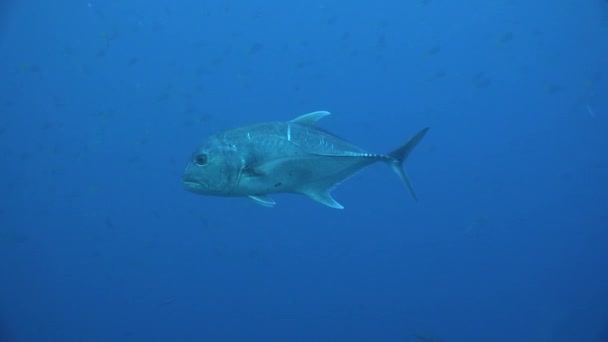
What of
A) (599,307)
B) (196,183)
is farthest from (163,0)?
(599,307)

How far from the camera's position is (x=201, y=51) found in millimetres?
8289

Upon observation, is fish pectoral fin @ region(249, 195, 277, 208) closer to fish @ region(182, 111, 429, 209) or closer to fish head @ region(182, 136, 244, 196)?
fish @ region(182, 111, 429, 209)

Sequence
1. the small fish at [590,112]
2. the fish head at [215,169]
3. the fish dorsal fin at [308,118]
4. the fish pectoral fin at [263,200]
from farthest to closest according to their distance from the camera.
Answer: the small fish at [590,112]
the fish dorsal fin at [308,118]
the fish pectoral fin at [263,200]
the fish head at [215,169]

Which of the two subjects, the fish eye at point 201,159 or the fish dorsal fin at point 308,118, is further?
the fish dorsal fin at point 308,118

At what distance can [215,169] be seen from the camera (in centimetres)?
240

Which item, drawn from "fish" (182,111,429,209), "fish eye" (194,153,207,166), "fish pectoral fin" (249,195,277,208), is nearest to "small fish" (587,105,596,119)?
"fish" (182,111,429,209)

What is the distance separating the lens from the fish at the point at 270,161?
2.42 meters

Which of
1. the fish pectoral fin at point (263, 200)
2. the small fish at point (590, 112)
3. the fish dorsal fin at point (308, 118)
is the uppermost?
the small fish at point (590, 112)

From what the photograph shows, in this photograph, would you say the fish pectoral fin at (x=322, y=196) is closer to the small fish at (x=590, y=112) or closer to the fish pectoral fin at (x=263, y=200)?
the fish pectoral fin at (x=263, y=200)

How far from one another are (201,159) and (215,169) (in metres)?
0.11

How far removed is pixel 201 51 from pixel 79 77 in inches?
92.4

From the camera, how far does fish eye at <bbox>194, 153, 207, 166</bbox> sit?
2.43 metres

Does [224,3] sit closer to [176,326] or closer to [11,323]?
[176,326]

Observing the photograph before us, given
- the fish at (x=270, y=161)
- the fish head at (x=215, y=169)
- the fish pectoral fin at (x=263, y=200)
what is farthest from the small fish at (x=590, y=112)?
the fish head at (x=215, y=169)
